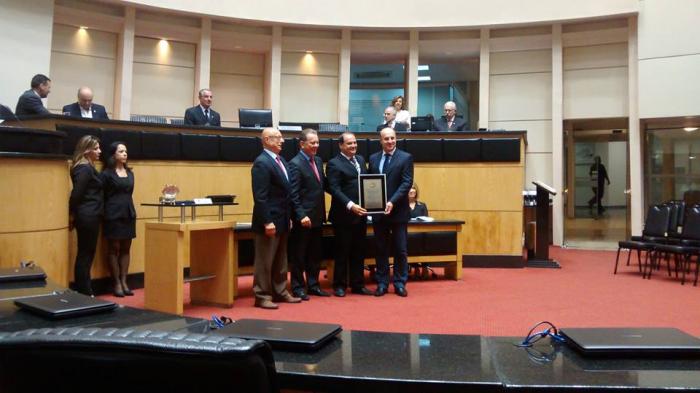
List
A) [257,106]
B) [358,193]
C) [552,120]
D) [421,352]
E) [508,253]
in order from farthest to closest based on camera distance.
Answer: [257,106], [552,120], [508,253], [358,193], [421,352]

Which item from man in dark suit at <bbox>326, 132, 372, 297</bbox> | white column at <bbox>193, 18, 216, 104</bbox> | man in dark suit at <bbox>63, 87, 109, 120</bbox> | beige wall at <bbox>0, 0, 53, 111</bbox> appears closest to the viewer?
man in dark suit at <bbox>326, 132, 372, 297</bbox>

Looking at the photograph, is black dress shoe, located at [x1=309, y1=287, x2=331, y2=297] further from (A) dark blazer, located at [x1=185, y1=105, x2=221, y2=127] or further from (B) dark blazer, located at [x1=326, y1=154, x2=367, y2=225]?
(A) dark blazer, located at [x1=185, y1=105, x2=221, y2=127]

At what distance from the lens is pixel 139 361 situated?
2.36 ft

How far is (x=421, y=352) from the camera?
50.2 inches

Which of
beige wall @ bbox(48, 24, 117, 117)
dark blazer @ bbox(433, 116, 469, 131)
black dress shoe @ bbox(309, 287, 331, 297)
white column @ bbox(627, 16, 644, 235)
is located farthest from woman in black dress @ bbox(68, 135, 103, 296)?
white column @ bbox(627, 16, 644, 235)

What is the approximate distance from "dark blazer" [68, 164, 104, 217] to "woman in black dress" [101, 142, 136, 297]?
163mm

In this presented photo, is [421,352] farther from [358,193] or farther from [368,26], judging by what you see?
[368,26]

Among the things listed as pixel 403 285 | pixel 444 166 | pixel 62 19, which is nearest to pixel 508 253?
pixel 444 166

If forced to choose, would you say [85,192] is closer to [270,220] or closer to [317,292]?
[270,220]

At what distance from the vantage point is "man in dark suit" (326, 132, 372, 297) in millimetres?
5059

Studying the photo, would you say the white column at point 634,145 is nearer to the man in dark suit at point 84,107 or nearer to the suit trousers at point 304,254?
the suit trousers at point 304,254

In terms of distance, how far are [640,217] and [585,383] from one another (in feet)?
31.0

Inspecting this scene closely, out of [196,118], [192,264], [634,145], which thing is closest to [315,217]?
[192,264]

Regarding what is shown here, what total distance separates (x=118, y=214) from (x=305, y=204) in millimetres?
1727
